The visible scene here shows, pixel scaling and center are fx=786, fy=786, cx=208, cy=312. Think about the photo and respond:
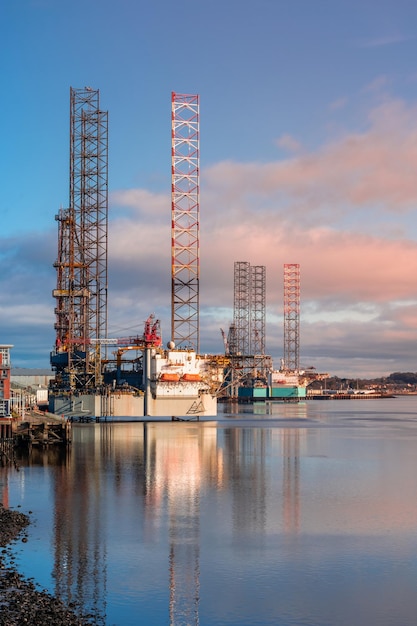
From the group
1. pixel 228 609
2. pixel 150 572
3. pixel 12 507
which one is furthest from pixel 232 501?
pixel 228 609

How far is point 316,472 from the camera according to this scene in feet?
156

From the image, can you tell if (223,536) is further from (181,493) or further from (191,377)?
(191,377)

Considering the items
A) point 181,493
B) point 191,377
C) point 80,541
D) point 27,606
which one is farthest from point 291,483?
point 191,377

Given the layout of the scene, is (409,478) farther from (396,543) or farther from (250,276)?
(250,276)

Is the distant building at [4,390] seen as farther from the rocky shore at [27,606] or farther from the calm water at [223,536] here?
the rocky shore at [27,606]

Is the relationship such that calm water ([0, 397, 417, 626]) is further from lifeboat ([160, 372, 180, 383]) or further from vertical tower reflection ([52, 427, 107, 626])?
lifeboat ([160, 372, 180, 383])

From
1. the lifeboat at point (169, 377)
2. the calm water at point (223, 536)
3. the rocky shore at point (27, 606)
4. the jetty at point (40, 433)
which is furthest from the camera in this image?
the lifeboat at point (169, 377)

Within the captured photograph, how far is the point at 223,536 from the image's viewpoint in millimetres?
29047

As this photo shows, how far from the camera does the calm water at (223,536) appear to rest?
21219 millimetres

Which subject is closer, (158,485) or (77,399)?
(158,485)

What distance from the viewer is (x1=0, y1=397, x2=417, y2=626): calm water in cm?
2122

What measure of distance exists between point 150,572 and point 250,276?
529ft

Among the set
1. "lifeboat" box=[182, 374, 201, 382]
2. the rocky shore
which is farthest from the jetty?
the rocky shore

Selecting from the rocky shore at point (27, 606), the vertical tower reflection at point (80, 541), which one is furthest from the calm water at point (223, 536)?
the rocky shore at point (27, 606)
